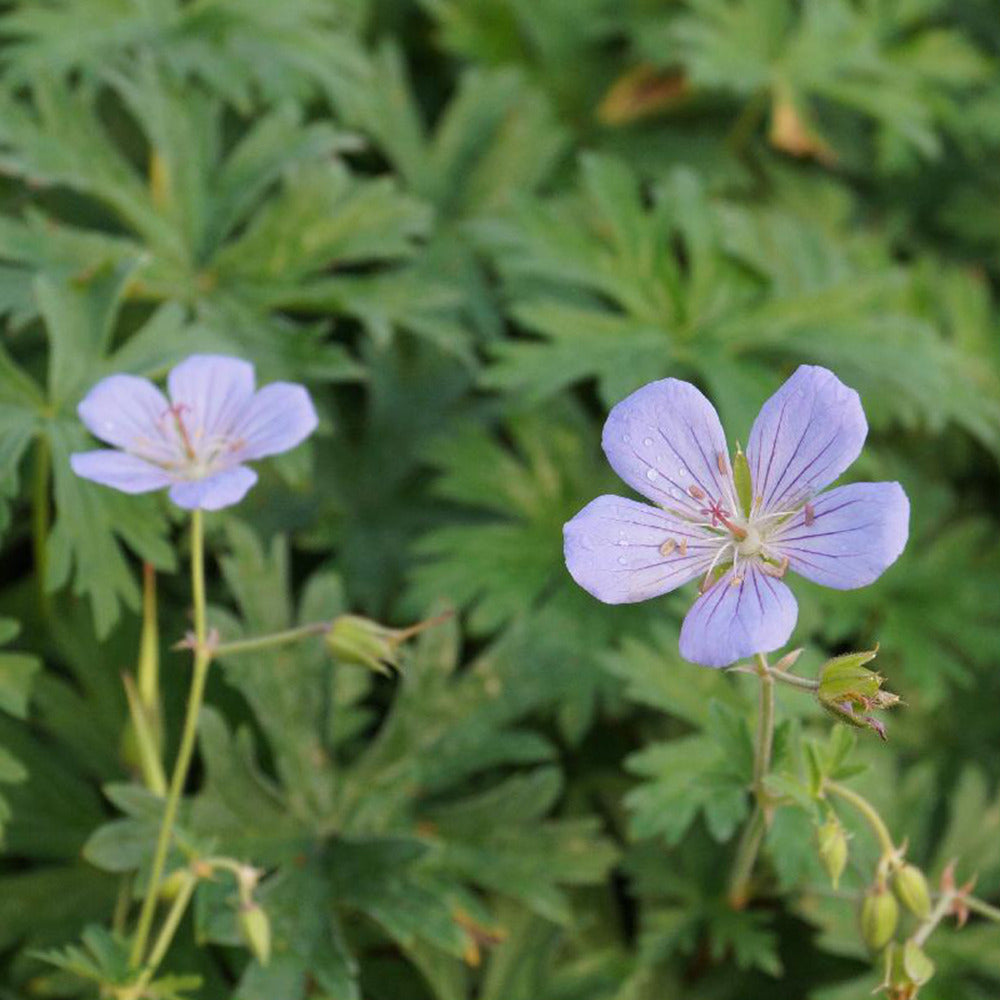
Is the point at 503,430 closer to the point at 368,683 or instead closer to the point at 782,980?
the point at 368,683

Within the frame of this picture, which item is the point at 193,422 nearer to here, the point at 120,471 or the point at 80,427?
the point at 120,471

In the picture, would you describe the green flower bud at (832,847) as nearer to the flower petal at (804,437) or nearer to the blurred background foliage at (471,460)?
the blurred background foliage at (471,460)

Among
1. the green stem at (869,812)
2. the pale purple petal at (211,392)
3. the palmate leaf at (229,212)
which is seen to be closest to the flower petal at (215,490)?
the pale purple petal at (211,392)

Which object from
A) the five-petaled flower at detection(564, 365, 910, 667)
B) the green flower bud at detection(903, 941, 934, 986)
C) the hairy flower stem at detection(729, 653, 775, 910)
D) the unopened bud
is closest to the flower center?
the five-petaled flower at detection(564, 365, 910, 667)

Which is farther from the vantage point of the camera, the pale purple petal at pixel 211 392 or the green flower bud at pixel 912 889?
the pale purple petal at pixel 211 392

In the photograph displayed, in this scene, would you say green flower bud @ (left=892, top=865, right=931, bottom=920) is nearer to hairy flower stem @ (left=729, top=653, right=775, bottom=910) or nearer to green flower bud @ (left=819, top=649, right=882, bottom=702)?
hairy flower stem @ (left=729, top=653, right=775, bottom=910)

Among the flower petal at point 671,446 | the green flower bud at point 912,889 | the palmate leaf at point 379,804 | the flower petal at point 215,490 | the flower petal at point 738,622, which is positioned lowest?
the palmate leaf at point 379,804
